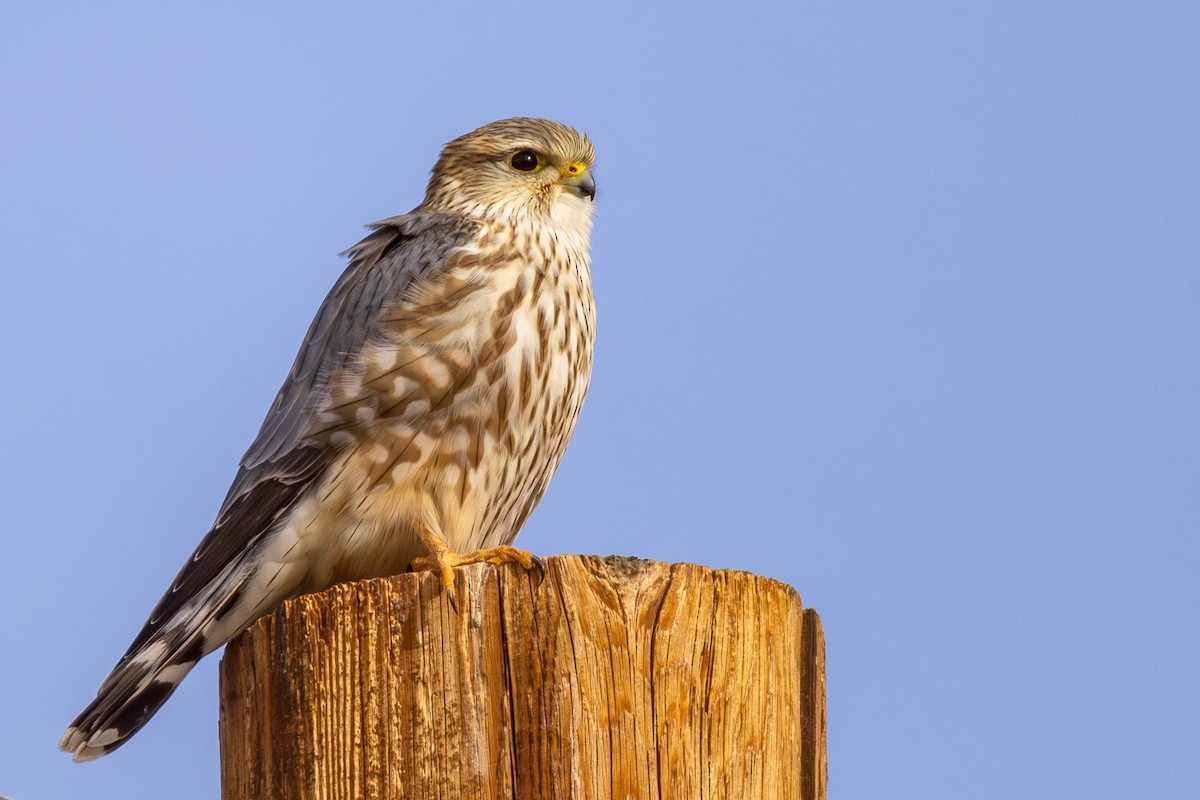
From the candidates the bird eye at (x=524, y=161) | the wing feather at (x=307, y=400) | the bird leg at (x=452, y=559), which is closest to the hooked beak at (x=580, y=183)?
the bird eye at (x=524, y=161)

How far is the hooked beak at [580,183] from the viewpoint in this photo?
446cm

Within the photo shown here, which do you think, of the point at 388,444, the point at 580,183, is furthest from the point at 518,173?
the point at 388,444

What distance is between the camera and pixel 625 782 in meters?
2.16

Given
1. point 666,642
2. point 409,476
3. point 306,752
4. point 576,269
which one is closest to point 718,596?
point 666,642

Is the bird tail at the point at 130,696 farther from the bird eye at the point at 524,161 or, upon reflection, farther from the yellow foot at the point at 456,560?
the bird eye at the point at 524,161

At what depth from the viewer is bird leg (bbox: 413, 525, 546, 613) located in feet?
7.54

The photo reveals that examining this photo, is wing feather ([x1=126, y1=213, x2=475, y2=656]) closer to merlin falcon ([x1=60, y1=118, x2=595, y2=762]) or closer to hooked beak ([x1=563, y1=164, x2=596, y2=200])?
merlin falcon ([x1=60, y1=118, x2=595, y2=762])

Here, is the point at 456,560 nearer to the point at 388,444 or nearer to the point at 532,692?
the point at 388,444

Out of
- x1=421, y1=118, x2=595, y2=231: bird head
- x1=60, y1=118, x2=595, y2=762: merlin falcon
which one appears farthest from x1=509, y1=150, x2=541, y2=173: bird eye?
x1=60, y1=118, x2=595, y2=762: merlin falcon

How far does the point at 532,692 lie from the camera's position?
2209mm

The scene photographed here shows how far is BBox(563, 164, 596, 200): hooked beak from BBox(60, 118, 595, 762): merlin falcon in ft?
1.79

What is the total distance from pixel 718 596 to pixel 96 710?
1672 mm

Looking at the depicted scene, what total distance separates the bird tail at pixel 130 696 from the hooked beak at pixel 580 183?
1945 mm

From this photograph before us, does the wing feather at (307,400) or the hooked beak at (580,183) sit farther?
the hooked beak at (580,183)
